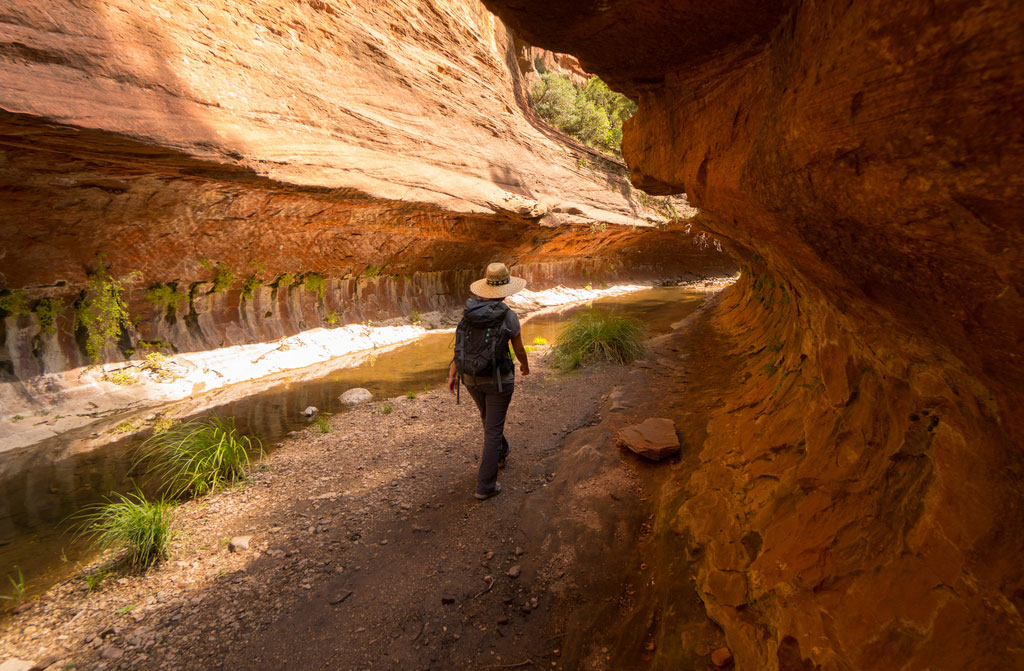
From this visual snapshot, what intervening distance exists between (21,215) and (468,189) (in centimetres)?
730

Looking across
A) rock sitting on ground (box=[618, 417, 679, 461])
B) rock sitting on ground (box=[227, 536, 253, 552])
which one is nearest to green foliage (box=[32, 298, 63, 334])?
rock sitting on ground (box=[227, 536, 253, 552])

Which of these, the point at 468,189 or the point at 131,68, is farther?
the point at 468,189

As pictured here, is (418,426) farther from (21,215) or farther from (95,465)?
(21,215)

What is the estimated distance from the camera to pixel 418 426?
5.27 meters

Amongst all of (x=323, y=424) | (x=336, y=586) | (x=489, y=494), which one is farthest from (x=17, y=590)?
(x=489, y=494)

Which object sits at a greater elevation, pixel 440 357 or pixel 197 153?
pixel 197 153

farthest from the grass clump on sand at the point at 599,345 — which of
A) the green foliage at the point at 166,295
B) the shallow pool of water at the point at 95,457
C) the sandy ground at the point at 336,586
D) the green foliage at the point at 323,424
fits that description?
the green foliage at the point at 166,295

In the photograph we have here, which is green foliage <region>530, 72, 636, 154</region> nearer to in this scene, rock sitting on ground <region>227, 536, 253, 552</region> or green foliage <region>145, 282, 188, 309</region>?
green foliage <region>145, 282, 188, 309</region>

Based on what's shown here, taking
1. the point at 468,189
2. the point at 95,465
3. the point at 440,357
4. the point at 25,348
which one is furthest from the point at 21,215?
the point at 468,189

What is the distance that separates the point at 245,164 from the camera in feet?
20.7

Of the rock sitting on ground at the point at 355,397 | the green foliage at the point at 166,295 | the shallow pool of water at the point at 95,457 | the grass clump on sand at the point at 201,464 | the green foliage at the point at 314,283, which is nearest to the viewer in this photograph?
the shallow pool of water at the point at 95,457

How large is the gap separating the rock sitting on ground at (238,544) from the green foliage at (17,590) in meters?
1.16

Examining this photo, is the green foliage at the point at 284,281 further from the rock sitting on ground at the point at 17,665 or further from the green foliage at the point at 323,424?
the rock sitting on ground at the point at 17,665

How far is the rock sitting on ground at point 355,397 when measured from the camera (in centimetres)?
655
